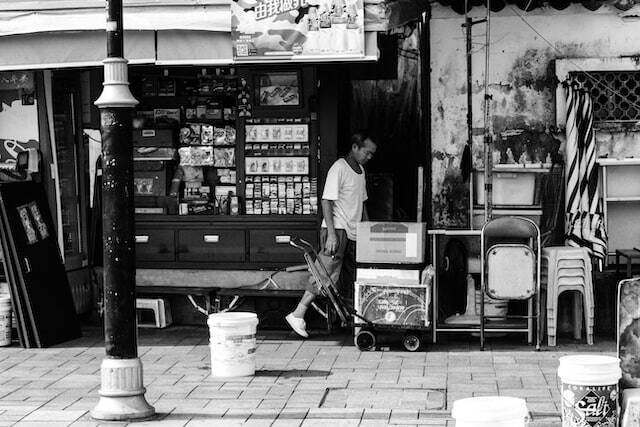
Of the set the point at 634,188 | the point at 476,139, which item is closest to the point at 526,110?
the point at 476,139

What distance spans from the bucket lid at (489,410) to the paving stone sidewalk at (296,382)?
6.78ft

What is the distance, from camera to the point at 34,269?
11.7m

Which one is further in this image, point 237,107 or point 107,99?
point 237,107

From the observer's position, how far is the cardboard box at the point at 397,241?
444 inches

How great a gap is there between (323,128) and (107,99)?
425 cm

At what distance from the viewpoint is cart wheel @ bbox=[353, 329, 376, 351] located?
1125 centimetres

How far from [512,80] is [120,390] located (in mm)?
5630

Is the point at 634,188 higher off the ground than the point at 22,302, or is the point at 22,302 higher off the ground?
the point at 634,188

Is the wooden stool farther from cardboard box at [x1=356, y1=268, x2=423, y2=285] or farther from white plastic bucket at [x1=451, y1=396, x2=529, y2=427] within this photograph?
white plastic bucket at [x1=451, y1=396, x2=529, y2=427]

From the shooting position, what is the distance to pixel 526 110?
1215cm

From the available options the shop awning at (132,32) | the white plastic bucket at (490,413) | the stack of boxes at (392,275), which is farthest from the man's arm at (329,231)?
the white plastic bucket at (490,413)

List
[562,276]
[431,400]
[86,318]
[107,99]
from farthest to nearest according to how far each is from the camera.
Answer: [86,318]
[562,276]
[431,400]
[107,99]

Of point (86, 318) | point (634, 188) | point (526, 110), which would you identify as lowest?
point (86, 318)

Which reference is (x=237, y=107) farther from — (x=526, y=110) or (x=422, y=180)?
(x=526, y=110)
